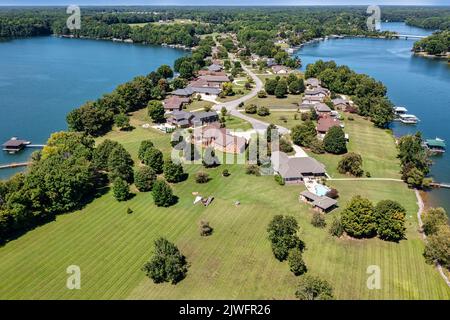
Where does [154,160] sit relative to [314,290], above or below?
above

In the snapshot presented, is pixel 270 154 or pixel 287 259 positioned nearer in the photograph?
pixel 287 259

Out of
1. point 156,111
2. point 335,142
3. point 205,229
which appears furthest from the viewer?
point 156,111

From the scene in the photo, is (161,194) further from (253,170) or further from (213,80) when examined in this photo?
(213,80)

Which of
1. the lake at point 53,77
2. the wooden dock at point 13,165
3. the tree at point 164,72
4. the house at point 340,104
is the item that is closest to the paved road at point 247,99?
the house at point 340,104

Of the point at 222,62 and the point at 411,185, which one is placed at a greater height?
the point at 222,62

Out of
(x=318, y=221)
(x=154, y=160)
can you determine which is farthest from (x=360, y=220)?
(x=154, y=160)

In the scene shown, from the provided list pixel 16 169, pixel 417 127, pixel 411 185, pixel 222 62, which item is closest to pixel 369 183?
pixel 411 185
